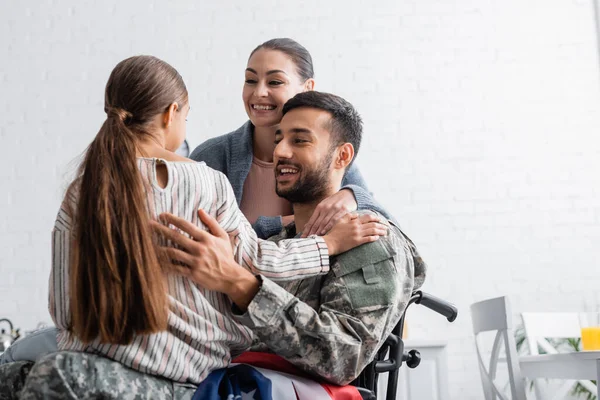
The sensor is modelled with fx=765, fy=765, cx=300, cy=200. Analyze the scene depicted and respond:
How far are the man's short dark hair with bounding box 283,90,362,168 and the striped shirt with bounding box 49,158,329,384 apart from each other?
1.72 feet

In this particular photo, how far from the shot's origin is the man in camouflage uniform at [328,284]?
1.39 metres

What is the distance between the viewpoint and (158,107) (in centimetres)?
143

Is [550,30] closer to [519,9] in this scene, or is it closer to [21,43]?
[519,9]

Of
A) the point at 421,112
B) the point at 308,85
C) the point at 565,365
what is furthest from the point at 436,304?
the point at 421,112

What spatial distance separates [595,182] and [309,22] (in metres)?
1.92

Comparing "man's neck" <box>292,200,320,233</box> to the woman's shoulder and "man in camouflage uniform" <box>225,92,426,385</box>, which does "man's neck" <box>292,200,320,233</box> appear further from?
the woman's shoulder

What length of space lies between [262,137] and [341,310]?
96cm

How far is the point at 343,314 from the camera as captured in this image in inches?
58.3

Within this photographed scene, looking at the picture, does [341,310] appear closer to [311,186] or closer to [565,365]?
[311,186]

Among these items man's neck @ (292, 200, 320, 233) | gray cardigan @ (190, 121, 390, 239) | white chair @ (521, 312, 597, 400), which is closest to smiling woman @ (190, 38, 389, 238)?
gray cardigan @ (190, 121, 390, 239)

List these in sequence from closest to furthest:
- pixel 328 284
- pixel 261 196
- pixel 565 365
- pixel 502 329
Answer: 1. pixel 328 284
2. pixel 261 196
3. pixel 565 365
4. pixel 502 329

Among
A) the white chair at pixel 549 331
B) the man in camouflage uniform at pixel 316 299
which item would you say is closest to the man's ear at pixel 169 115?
the man in camouflage uniform at pixel 316 299

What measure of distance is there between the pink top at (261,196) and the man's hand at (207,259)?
0.88 metres

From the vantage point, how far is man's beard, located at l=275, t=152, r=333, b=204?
5.94 ft
